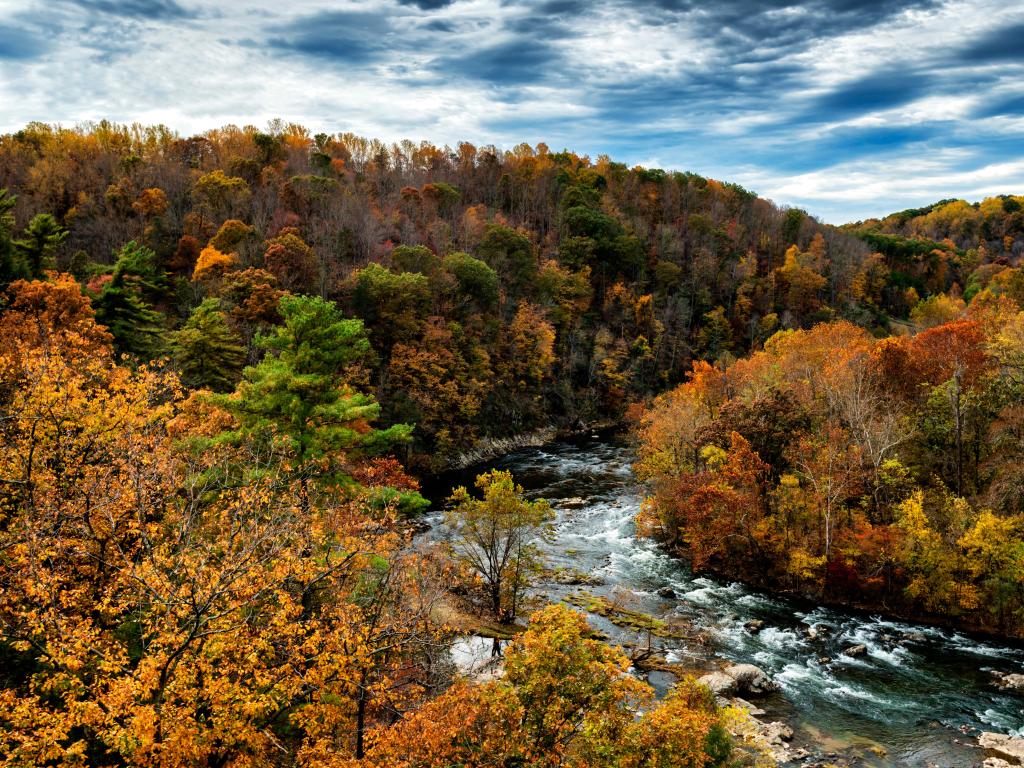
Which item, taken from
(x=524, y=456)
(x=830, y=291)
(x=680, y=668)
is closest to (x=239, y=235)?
(x=524, y=456)

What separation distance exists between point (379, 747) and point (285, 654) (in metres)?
3.91

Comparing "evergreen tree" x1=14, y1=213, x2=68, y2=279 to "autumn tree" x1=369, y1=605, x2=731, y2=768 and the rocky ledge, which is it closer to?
"autumn tree" x1=369, y1=605, x2=731, y2=768

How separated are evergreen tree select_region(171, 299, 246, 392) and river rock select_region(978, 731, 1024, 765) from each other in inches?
1528

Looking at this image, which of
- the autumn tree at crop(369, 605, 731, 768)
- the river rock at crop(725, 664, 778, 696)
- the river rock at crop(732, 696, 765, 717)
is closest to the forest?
the autumn tree at crop(369, 605, 731, 768)

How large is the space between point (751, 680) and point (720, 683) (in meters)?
1.37

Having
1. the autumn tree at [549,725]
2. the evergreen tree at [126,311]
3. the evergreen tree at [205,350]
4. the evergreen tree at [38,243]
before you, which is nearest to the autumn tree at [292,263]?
the evergreen tree at [205,350]

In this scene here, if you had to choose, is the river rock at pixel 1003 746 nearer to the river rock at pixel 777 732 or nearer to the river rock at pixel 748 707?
the river rock at pixel 777 732

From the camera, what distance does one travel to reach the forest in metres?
12.1

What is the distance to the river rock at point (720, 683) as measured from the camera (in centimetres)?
2112

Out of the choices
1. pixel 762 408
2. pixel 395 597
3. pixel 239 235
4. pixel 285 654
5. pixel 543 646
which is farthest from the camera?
pixel 239 235

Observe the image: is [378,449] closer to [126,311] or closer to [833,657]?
[833,657]

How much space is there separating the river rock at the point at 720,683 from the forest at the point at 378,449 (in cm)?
331

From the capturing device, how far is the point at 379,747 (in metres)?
11.8

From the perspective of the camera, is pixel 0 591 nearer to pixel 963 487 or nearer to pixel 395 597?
pixel 395 597
